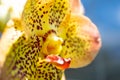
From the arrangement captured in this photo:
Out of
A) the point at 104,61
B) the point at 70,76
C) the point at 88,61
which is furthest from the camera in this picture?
the point at 104,61

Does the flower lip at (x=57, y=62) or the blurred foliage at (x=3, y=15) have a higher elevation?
the blurred foliage at (x=3, y=15)

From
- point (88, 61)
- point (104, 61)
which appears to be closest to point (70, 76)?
point (104, 61)

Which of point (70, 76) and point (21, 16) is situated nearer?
point (21, 16)

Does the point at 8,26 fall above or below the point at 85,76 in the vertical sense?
below

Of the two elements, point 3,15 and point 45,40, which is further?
point 45,40

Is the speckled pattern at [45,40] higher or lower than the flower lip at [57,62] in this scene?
higher

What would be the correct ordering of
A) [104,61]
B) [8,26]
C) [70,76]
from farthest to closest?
[104,61]
[70,76]
[8,26]

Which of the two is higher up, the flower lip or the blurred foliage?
the blurred foliage

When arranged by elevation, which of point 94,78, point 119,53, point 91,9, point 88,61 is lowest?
point 88,61

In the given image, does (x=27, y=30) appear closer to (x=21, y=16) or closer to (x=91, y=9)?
(x=21, y=16)

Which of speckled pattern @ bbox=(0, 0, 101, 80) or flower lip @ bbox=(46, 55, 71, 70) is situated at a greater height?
speckled pattern @ bbox=(0, 0, 101, 80)
